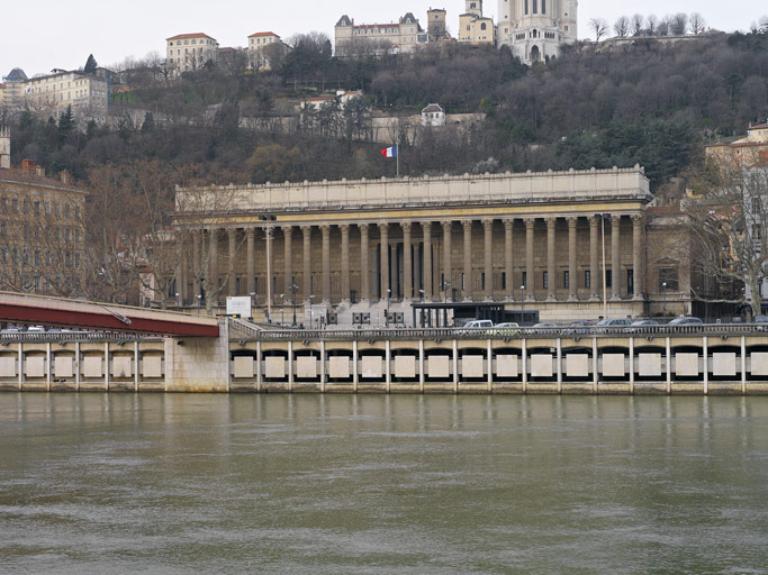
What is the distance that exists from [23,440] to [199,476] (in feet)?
49.7

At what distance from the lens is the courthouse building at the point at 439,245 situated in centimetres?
12975

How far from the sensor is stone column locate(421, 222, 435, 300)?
13588 cm

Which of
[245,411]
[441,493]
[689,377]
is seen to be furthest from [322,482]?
[689,377]

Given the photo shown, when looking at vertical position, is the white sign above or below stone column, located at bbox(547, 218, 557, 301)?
below

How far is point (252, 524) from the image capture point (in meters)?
45.9

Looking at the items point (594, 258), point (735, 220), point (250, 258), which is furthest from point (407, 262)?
point (735, 220)

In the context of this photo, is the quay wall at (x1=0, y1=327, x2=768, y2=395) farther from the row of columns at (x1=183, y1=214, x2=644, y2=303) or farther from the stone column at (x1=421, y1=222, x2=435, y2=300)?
the stone column at (x1=421, y1=222, x2=435, y2=300)

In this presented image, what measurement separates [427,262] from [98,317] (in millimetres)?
58266

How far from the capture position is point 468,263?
443 feet

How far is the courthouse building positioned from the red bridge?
31524 mm

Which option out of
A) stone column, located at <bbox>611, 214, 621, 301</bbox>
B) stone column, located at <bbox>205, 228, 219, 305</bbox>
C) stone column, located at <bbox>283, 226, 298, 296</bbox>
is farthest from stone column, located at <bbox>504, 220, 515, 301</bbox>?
stone column, located at <bbox>205, 228, 219, 305</bbox>

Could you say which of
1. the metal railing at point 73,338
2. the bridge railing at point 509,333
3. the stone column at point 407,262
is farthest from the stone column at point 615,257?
the metal railing at point 73,338

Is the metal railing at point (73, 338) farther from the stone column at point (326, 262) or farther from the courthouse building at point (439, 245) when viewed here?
the stone column at point (326, 262)

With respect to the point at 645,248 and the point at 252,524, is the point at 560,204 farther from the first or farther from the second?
the point at 252,524
